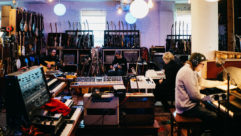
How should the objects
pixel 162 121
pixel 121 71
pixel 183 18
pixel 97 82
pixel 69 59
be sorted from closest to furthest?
pixel 162 121 → pixel 97 82 → pixel 121 71 → pixel 69 59 → pixel 183 18

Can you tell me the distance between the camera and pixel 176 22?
360 inches

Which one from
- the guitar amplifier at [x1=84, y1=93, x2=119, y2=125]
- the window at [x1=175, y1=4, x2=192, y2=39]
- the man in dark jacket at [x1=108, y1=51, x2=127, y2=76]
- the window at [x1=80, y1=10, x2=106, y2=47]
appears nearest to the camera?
the guitar amplifier at [x1=84, y1=93, x2=119, y2=125]

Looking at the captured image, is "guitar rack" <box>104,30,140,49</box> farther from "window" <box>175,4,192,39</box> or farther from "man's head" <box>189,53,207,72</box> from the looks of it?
"man's head" <box>189,53,207,72</box>

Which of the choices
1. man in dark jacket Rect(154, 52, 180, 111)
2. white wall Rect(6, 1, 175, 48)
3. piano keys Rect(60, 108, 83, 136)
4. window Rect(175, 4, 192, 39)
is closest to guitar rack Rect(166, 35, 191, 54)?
white wall Rect(6, 1, 175, 48)

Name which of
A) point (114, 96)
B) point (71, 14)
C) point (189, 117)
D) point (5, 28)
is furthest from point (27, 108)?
point (71, 14)

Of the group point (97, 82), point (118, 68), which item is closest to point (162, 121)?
point (97, 82)

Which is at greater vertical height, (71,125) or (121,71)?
(121,71)

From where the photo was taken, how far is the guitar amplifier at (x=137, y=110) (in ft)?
10.00

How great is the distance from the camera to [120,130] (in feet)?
10.2

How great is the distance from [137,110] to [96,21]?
265 inches

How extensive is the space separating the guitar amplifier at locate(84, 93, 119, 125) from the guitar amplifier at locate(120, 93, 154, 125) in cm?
11

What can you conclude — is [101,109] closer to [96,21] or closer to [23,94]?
[23,94]

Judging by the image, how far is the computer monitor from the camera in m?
1.58

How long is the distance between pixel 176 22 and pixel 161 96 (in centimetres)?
530
